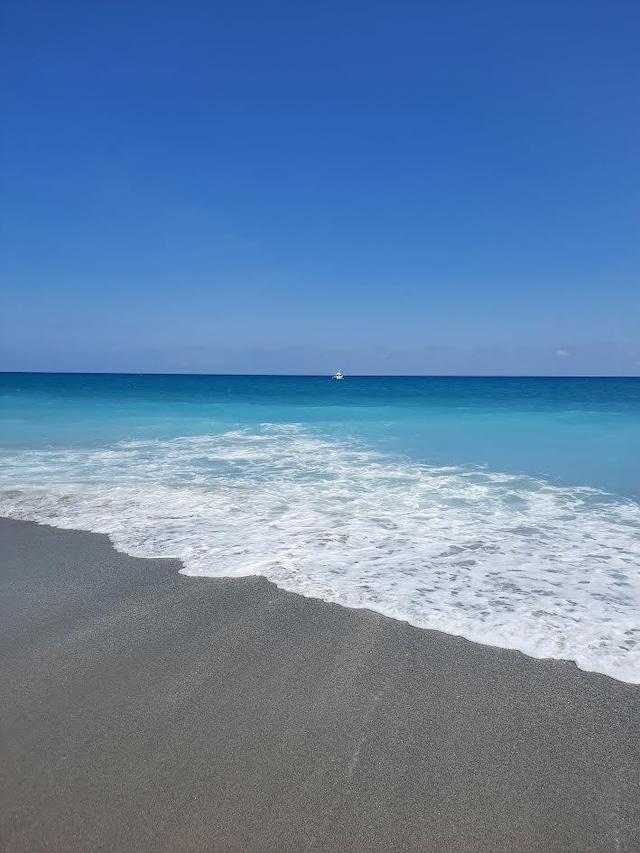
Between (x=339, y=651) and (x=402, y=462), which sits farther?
(x=402, y=462)

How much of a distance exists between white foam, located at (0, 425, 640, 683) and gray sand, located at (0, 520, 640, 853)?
51 centimetres

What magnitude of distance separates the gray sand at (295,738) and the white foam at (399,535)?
0.51 m

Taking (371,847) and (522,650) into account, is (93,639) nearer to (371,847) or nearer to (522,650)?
(371,847)

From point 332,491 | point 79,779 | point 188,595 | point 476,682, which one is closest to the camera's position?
point 79,779

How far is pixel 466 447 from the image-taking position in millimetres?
15438

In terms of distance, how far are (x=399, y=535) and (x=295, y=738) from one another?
150 inches

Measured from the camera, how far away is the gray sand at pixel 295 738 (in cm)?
222

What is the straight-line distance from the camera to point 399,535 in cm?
638

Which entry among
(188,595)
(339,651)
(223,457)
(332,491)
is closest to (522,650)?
(339,651)

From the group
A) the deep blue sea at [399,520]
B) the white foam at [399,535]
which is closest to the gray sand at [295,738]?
the white foam at [399,535]

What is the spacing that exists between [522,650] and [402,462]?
8.83 meters

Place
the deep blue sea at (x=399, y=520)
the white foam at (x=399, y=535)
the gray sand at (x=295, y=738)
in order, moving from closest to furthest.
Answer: the gray sand at (x=295, y=738)
the white foam at (x=399, y=535)
the deep blue sea at (x=399, y=520)

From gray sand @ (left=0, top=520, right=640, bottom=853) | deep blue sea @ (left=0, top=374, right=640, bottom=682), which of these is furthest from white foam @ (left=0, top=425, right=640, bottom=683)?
gray sand @ (left=0, top=520, right=640, bottom=853)

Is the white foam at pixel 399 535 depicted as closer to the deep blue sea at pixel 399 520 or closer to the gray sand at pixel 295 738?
the deep blue sea at pixel 399 520
